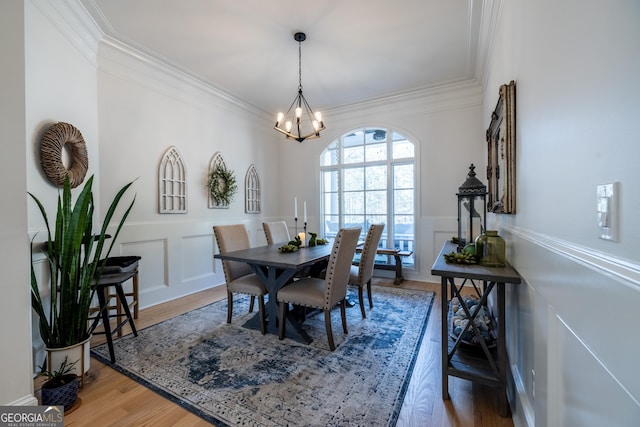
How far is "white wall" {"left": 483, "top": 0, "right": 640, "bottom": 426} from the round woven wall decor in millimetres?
3042

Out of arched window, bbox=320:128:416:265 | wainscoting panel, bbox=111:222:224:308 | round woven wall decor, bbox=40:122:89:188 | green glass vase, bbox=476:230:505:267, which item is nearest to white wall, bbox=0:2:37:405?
round woven wall decor, bbox=40:122:89:188

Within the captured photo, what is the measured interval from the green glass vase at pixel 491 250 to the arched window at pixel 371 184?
104 inches

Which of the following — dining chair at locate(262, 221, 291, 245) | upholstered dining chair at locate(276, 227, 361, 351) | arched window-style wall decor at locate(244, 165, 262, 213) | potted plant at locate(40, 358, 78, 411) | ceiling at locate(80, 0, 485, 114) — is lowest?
potted plant at locate(40, 358, 78, 411)

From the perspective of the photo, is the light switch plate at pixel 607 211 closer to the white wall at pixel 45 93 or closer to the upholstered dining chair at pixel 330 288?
the upholstered dining chair at pixel 330 288

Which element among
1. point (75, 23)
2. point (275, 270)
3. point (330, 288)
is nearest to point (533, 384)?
point (330, 288)

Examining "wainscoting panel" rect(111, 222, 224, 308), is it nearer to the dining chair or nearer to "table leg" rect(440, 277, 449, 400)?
the dining chair

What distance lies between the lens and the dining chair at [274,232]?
334cm

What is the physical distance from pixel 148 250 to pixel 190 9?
248 cm

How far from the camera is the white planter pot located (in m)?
1.69

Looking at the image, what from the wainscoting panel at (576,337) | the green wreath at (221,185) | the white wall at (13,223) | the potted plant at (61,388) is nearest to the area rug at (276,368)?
the potted plant at (61,388)

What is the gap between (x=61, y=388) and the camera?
1.54m

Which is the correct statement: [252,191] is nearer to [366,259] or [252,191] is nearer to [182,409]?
[366,259]

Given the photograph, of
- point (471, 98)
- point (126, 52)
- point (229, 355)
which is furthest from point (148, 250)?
point (471, 98)

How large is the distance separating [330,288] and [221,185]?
2.58m
